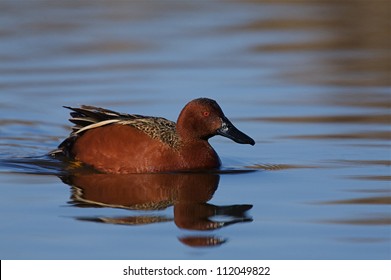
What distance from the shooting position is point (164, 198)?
802 centimetres

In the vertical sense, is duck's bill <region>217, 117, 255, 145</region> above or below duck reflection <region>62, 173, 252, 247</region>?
above

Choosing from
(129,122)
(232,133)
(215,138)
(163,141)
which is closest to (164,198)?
(163,141)

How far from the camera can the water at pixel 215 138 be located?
6.83 metres

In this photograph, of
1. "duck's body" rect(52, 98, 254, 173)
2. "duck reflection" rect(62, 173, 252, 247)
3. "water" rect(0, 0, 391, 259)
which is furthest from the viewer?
"duck's body" rect(52, 98, 254, 173)

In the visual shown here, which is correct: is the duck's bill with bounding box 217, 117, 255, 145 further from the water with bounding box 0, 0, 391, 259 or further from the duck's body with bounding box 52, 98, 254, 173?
the water with bounding box 0, 0, 391, 259

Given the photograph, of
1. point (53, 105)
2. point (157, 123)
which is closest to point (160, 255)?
point (157, 123)

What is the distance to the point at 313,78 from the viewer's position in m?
14.4

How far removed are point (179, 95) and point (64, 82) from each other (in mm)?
2014

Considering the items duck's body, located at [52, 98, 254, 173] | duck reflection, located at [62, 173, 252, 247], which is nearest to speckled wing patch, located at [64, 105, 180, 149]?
duck's body, located at [52, 98, 254, 173]

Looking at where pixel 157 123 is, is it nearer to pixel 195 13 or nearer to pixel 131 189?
pixel 131 189

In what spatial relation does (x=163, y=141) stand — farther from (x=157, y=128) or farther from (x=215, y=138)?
(x=215, y=138)

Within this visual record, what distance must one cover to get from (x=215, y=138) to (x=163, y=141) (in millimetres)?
1981

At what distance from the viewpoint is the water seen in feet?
22.4

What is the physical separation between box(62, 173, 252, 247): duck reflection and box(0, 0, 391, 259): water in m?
0.02
